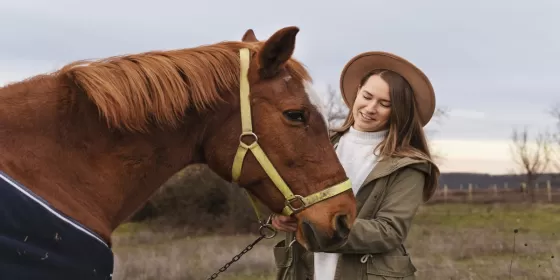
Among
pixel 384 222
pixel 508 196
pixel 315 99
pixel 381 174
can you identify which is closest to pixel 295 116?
pixel 315 99

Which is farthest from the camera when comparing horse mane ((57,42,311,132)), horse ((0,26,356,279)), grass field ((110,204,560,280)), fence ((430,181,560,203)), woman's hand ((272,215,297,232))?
fence ((430,181,560,203))

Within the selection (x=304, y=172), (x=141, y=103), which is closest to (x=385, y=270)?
(x=304, y=172)

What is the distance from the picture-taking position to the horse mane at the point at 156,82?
2531 millimetres

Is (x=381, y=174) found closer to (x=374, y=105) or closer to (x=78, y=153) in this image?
(x=374, y=105)

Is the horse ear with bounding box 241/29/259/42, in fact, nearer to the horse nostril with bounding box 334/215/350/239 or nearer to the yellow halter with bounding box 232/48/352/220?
the yellow halter with bounding box 232/48/352/220

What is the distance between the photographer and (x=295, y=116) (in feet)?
9.14

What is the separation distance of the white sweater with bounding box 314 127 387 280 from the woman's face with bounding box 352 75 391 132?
0.19 ft

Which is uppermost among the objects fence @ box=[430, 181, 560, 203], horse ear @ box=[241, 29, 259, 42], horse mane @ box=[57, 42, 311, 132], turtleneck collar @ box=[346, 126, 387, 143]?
horse ear @ box=[241, 29, 259, 42]

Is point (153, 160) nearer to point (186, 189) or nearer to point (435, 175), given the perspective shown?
point (435, 175)

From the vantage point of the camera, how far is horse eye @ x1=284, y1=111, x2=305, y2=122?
277 centimetres

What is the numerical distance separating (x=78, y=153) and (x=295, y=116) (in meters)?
0.99

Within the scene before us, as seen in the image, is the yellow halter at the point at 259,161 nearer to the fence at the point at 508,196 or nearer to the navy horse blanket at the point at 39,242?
the navy horse blanket at the point at 39,242

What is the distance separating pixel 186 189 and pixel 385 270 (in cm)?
1861

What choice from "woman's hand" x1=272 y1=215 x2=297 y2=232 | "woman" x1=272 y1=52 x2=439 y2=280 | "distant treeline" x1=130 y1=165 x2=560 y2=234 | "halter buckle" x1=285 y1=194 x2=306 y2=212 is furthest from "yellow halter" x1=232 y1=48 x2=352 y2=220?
"distant treeline" x1=130 y1=165 x2=560 y2=234
